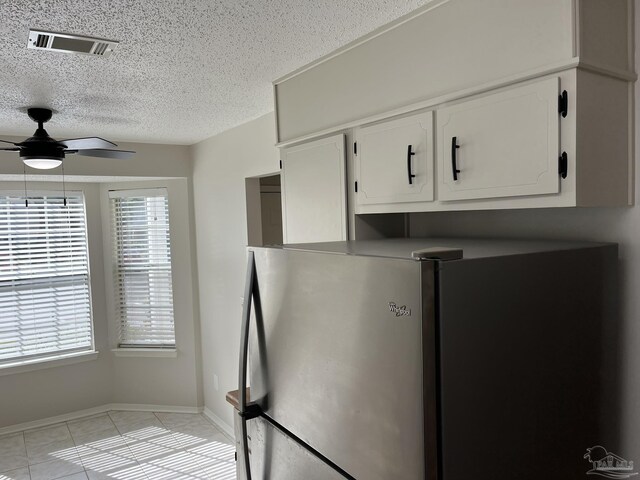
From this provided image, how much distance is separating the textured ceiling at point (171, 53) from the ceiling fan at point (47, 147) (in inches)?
6.9

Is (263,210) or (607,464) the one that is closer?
(607,464)

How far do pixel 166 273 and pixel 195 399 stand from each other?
4.17 feet

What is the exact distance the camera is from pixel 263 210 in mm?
3957

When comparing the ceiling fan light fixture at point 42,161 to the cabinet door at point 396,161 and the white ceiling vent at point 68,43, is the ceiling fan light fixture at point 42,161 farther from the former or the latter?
the cabinet door at point 396,161

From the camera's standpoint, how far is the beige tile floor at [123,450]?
3570 mm

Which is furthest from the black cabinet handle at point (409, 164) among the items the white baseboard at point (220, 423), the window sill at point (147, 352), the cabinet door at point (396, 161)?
the window sill at point (147, 352)

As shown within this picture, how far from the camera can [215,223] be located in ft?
13.7

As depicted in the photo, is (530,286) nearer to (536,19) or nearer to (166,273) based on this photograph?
(536,19)

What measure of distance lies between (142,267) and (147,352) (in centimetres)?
A: 86

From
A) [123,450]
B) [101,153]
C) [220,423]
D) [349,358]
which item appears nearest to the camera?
[349,358]

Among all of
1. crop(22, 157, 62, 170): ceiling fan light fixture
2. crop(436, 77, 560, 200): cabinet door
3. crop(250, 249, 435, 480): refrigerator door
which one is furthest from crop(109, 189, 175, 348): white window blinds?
crop(436, 77, 560, 200): cabinet door

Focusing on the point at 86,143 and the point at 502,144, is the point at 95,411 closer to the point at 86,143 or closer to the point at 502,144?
the point at 86,143

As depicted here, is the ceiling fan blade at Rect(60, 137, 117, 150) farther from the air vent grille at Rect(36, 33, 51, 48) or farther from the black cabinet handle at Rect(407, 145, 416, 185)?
the black cabinet handle at Rect(407, 145, 416, 185)

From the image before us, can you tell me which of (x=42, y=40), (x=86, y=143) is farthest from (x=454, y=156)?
(x=86, y=143)
